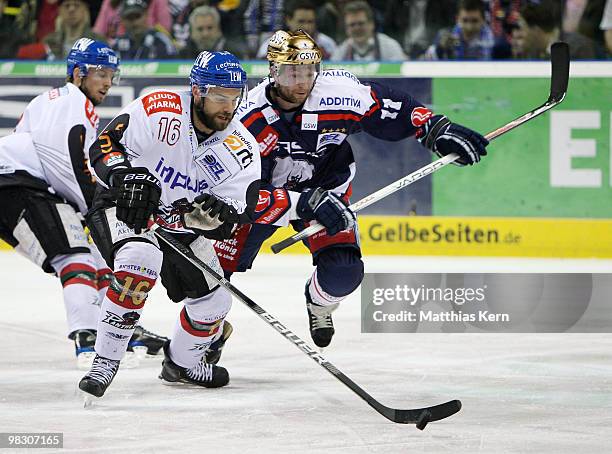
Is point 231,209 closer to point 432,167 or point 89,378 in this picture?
point 89,378

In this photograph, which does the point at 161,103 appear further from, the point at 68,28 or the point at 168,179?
the point at 68,28

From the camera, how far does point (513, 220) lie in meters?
7.41

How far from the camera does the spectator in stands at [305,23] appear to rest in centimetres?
784

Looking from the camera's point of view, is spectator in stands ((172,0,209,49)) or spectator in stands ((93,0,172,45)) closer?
spectator in stands ((172,0,209,49))

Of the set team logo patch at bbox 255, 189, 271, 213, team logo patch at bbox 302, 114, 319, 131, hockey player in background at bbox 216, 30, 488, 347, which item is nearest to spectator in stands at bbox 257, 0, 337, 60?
hockey player in background at bbox 216, 30, 488, 347

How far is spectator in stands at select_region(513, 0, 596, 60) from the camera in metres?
7.48

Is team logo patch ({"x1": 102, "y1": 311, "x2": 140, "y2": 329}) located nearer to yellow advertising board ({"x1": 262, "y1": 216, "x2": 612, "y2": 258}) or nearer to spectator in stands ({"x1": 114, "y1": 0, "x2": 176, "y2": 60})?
yellow advertising board ({"x1": 262, "y1": 216, "x2": 612, "y2": 258})

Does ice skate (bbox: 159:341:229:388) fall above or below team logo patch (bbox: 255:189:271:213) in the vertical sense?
below

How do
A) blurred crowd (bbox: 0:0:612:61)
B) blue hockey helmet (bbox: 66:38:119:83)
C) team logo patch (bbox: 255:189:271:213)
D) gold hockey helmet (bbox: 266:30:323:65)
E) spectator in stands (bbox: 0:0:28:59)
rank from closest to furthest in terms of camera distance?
team logo patch (bbox: 255:189:271:213)
gold hockey helmet (bbox: 266:30:323:65)
blue hockey helmet (bbox: 66:38:119:83)
blurred crowd (bbox: 0:0:612:61)
spectator in stands (bbox: 0:0:28:59)

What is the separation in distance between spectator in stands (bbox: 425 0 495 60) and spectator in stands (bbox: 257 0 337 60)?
2.07ft

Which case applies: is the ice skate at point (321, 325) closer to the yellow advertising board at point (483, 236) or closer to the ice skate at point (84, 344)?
the ice skate at point (84, 344)

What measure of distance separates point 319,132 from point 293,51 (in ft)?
1.02

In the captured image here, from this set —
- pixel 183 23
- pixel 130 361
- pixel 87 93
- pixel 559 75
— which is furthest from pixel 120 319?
pixel 183 23

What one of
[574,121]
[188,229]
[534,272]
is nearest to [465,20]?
[574,121]
